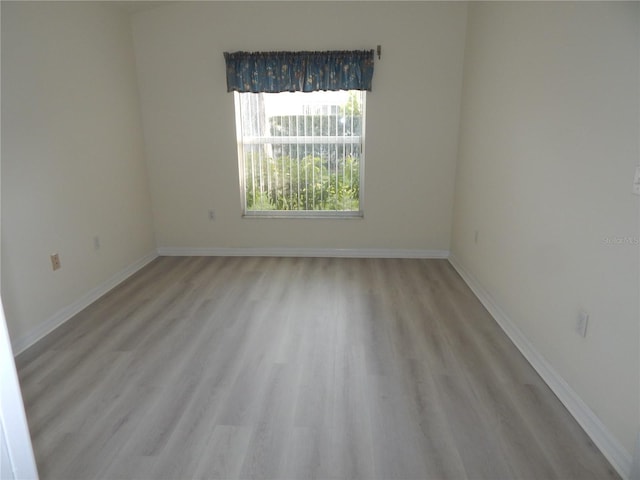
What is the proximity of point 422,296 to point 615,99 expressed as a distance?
6.40 ft

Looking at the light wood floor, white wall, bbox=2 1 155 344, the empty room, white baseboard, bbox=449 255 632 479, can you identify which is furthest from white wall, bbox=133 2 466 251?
white baseboard, bbox=449 255 632 479

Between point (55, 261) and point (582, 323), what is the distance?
3.16 metres

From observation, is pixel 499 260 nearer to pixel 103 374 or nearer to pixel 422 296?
pixel 422 296

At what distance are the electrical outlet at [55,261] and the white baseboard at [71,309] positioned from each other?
31 centimetres

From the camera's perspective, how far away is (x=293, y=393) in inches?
81.2

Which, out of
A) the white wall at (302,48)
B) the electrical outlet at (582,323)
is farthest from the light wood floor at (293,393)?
the white wall at (302,48)

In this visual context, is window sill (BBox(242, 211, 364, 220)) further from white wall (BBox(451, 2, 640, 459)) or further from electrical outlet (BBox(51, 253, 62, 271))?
electrical outlet (BBox(51, 253, 62, 271))

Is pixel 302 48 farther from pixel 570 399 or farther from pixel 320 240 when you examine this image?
pixel 570 399

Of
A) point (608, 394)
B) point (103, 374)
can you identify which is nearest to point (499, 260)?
point (608, 394)

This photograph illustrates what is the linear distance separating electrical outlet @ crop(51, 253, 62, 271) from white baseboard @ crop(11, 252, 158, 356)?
31cm

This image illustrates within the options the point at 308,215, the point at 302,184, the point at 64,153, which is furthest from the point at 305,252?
the point at 64,153

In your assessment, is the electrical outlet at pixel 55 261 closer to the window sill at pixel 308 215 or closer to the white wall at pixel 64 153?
the white wall at pixel 64 153

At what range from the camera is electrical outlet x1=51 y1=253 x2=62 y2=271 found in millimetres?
2775

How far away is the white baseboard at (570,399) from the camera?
1593mm
